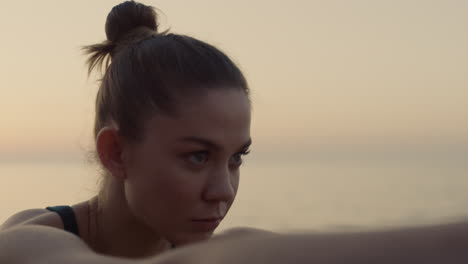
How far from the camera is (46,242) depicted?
0.83 m

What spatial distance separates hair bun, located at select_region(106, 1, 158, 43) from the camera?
2.32 meters

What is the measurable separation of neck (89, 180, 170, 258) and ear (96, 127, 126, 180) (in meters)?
0.11

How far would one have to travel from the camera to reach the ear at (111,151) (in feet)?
6.61

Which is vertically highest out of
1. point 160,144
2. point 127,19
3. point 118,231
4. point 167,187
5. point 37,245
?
point 127,19

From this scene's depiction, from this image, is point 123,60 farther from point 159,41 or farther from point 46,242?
point 46,242

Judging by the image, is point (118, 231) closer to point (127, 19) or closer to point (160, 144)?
point (160, 144)

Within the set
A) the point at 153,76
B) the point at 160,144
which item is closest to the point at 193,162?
the point at 160,144

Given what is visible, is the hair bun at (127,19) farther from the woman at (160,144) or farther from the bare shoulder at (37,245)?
the bare shoulder at (37,245)

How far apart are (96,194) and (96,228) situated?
0.17 meters

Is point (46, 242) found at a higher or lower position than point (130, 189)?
higher

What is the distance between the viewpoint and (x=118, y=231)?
7.04 ft

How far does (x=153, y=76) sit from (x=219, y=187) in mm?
443

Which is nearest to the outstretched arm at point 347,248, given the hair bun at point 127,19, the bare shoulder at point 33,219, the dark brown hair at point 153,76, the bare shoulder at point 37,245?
the bare shoulder at point 37,245

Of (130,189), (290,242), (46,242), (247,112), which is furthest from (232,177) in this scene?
(290,242)
